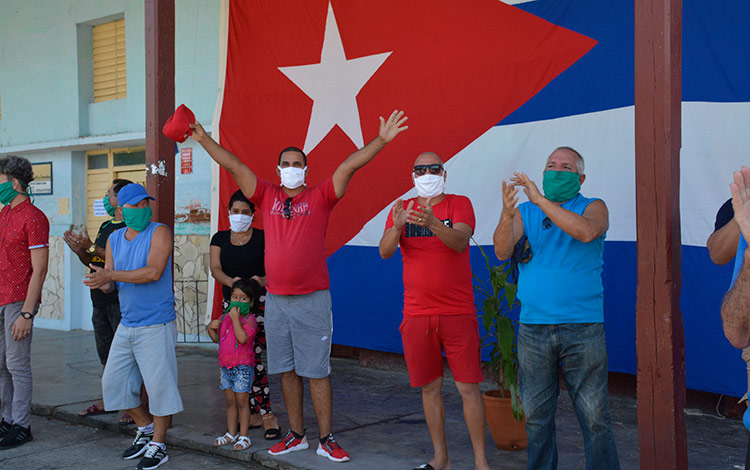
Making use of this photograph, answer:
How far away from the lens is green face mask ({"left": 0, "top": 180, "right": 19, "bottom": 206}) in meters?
5.08

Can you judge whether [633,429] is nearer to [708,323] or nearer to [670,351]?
[708,323]

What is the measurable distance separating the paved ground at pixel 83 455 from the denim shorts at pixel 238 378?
1.50 ft

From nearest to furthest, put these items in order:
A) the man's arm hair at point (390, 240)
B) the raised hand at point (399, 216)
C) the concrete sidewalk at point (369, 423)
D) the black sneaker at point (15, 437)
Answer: the raised hand at point (399, 216), the man's arm hair at point (390, 240), the concrete sidewalk at point (369, 423), the black sneaker at point (15, 437)

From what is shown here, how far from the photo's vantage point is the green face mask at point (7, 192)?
16.7 ft

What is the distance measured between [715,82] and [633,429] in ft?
7.81

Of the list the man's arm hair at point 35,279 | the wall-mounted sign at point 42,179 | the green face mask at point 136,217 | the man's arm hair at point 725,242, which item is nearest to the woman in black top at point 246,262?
the green face mask at point 136,217

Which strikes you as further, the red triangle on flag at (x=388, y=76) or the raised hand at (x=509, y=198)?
the red triangle on flag at (x=388, y=76)

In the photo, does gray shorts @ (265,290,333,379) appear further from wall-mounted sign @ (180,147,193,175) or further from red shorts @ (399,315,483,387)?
wall-mounted sign @ (180,147,193,175)

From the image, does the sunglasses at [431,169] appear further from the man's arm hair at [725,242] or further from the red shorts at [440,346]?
the man's arm hair at [725,242]

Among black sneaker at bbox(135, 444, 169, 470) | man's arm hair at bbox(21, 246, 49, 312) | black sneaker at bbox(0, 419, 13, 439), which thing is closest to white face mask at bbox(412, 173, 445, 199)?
black sneaker at bbox(135, 444, 169, 470)

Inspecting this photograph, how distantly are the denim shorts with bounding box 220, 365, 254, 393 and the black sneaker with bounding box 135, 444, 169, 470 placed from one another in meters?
0.56

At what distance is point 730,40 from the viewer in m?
4.61

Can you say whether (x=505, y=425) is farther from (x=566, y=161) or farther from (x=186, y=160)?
(x=186, y=160)

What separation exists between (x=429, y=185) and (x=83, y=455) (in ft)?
9.73
